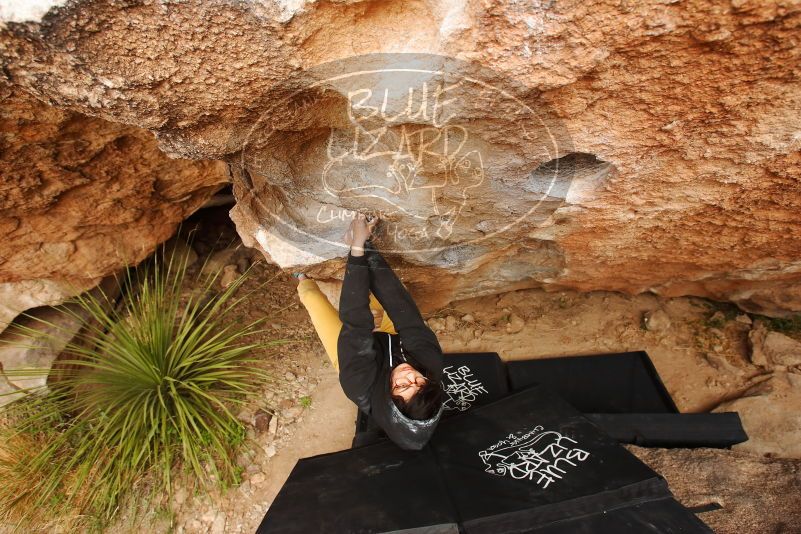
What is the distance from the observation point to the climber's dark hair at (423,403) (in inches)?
75.5

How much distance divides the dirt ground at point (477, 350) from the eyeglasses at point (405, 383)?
40.4 inches

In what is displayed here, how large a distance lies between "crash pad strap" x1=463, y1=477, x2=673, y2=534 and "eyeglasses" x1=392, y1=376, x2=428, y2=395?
50 centimetres

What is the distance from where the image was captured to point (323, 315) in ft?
8.60

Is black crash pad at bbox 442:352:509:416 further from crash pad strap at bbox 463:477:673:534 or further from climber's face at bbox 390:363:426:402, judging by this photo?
crash pad strap at bbox 463:477:673:534

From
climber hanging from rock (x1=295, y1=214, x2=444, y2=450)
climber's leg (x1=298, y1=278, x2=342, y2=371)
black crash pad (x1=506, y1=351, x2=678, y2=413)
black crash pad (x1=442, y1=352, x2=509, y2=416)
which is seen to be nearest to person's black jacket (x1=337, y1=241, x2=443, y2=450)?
climber hanging from rock (x1=295, y1=214, x2=444, y2=450)

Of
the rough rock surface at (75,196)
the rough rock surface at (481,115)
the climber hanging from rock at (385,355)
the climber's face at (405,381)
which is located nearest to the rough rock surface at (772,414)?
the rough rock surface at (481,115)

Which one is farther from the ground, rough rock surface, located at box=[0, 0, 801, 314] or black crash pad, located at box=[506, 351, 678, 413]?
rough rock surface, located at box=[0, 0, 801, 314]

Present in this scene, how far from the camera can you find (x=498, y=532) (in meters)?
1.75

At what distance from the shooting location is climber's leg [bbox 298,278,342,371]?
2.58 metres

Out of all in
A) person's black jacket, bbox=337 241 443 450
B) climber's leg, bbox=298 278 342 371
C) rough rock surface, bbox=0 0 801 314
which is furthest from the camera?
climber's leg, bbox=298 278 342 371

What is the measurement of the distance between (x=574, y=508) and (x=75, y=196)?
2.49m

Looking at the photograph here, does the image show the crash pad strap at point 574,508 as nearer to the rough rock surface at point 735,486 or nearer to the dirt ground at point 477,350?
the rough rock surface at point 735,486

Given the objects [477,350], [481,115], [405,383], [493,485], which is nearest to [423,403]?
[405,383]

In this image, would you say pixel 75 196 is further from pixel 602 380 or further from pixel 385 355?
pixel 602 380
